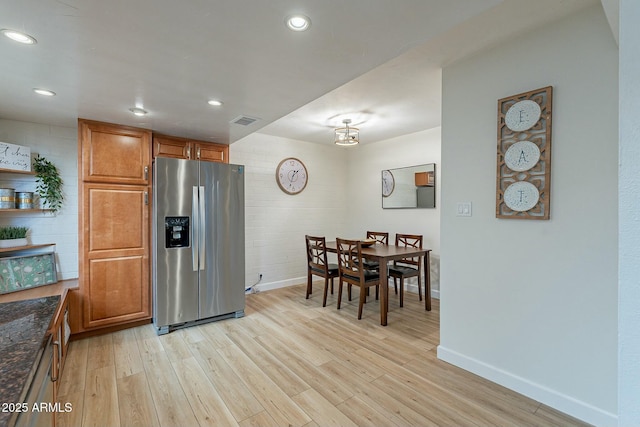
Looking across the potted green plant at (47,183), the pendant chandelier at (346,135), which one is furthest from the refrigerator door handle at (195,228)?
the pendant chandelier at (346,135)

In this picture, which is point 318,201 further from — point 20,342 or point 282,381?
point 20,342

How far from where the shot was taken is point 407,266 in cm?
429

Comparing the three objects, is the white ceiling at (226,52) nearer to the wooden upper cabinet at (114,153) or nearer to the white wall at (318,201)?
the wooden upper cabinet at (114,153)

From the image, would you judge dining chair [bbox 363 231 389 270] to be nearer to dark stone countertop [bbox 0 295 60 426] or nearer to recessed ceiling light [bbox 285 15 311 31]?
recessed ceiling light [bbox 285 15 311 31]

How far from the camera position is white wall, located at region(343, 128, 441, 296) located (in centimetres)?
415

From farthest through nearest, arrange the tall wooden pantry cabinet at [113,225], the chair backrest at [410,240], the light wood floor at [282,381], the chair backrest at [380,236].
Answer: the chair backrest at [380,236]
the chair backrest at [410,240]
the tall wooden pantry cabinet at [113,225]
the light wood floor at [282,381]

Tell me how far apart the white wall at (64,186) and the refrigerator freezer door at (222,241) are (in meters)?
1.37

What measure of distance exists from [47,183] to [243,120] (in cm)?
208

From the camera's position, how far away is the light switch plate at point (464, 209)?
2.22 m

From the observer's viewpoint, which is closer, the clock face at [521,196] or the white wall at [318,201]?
the clock face at [521,196]

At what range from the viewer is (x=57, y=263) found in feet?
9.78

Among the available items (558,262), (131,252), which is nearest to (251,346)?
(131,252)

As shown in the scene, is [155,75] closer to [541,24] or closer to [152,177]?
[152,177]

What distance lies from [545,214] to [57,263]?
437 centimetres
